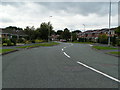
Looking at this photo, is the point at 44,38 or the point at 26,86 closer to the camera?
the point at 26,86

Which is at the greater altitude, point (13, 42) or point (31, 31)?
point (31, 31)

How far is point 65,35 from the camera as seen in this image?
10650 centimetres

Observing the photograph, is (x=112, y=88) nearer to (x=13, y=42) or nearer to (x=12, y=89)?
(x=12, y=89)

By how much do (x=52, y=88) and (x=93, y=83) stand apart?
152cm

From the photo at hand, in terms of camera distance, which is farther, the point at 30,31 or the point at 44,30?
the point at 44,30

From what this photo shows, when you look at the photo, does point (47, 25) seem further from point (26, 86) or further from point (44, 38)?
point (26, 86)

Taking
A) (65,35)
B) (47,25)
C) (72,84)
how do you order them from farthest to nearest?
1. (65,35)
2. (47,25)
3. (72,84)

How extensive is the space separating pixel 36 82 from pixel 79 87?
1560 millimetres

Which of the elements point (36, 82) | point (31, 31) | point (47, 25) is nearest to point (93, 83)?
point (36, 82)

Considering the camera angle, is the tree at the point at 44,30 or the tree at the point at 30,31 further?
the tree at the point at 44,30

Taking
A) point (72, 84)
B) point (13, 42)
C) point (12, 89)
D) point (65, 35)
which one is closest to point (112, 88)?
point (72, 84)

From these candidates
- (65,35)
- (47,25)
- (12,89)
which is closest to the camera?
(12,89)

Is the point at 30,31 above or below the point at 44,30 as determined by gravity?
below

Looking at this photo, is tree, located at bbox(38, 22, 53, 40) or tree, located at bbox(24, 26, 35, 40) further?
tree, located at bbox(38, 22, 53, 40)
